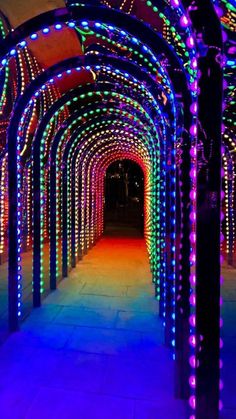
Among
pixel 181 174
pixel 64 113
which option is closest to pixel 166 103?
pixel 181 174

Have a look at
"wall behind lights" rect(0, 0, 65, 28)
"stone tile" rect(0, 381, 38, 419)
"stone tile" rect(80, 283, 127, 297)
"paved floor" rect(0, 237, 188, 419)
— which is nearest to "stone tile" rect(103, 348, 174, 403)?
"paved floor" rect(0, 237, 188, 419)

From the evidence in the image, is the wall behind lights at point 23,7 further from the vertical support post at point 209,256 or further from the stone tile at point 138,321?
the vertical support post at point 209,256

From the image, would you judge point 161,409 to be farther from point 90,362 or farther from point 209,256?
point 209,256

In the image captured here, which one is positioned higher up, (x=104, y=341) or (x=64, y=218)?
(x=64, y=218)

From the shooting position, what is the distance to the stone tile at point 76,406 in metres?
2.65

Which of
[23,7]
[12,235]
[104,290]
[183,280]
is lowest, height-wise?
[104,290]

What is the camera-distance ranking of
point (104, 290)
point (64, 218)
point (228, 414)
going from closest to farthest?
point (228, 414)
point (104, 290)
point (64, 218)

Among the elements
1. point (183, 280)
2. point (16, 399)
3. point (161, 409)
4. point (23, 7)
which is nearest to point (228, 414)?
point (161, 409)

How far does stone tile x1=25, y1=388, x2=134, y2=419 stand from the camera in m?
2.65

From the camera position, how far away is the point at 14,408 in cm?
274

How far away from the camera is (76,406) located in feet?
9.07

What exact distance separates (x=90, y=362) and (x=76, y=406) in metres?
0.73

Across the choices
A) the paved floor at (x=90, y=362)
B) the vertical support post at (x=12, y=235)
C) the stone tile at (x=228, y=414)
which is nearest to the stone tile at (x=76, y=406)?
the paved floor at (x=90, y=362)

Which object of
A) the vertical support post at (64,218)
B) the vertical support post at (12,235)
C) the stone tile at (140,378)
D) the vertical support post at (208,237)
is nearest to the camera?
the vertical support post at (208,237)
